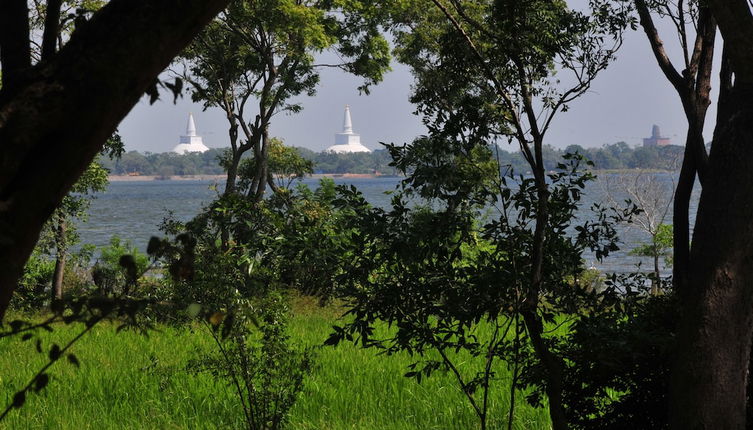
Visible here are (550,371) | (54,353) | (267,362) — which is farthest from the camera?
(267,362)

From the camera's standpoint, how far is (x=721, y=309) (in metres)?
3.72

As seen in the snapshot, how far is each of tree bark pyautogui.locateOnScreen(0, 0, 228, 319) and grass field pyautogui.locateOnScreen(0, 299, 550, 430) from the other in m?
3.65

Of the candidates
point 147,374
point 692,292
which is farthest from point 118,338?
point 692,292

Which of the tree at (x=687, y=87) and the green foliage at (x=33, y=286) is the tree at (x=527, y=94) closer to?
the tree at (x=687, y=87)

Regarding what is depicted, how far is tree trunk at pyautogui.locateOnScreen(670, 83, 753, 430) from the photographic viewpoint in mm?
3721

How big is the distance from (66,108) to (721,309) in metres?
2.92

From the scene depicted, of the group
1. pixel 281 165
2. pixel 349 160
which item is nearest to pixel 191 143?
pixel 349 160

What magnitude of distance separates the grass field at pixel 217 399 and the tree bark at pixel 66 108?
3.65 meters

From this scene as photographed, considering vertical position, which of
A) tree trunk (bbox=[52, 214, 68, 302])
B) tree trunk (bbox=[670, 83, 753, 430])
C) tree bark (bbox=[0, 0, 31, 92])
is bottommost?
tree trunk (bbox=[52, 214, 68, 302])

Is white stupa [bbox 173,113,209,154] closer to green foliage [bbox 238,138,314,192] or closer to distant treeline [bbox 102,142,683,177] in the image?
distant treeline [bbox 102,142,683,177]

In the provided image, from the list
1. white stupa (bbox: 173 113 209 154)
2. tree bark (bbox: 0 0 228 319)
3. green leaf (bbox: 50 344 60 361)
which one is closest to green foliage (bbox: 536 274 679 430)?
green leaf (bbox: 50 344 60 361)

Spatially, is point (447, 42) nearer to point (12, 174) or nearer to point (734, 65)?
point (734, 65)

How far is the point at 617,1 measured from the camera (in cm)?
558

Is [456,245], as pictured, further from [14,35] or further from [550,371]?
[14,35]
